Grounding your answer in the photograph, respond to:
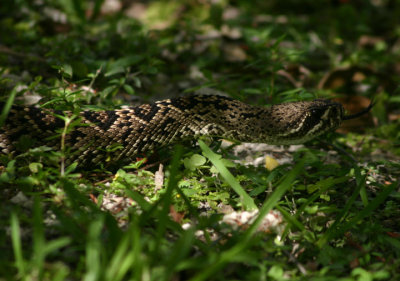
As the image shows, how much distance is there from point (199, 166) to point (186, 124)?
3.21 feet

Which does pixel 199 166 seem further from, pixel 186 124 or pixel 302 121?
pixel 302 121

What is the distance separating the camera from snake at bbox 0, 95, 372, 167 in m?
4.38

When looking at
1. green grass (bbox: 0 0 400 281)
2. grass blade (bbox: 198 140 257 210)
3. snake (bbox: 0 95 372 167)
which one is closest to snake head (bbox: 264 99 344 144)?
snake (bbox: 0 95 372 167)

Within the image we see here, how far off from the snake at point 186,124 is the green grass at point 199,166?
201 millimetres

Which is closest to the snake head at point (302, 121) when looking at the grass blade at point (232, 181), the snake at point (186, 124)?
the snake at point (186, 124)

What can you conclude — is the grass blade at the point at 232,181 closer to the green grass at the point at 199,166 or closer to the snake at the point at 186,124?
the green grass at the point at 199,166

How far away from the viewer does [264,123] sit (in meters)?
5.00

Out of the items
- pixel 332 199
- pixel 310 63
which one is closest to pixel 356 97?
pixel 310 63

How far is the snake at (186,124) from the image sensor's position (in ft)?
14.4

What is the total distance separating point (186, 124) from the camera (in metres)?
4.98

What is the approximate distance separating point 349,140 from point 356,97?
3.54 feet

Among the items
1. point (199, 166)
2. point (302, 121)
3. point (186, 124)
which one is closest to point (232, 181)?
point (199, 166)

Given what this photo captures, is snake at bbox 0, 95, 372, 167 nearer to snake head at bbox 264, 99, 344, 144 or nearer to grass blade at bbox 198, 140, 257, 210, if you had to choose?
snake head at bbox 264, 99, 344, 144

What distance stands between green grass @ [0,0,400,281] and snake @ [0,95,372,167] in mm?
201
